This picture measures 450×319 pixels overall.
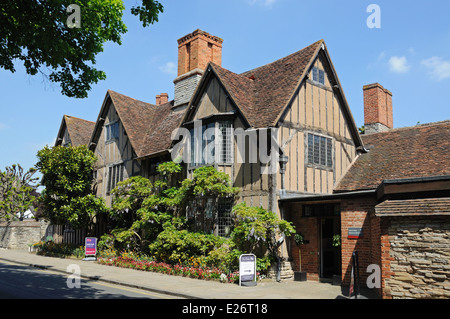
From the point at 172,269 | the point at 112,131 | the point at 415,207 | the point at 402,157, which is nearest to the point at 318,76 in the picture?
the point at 402,157

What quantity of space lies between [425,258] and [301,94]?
→ 31.2ft

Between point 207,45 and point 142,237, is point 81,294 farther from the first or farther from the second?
point 207,45

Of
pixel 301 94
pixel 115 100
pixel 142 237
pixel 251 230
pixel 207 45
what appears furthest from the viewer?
pixel 115 100

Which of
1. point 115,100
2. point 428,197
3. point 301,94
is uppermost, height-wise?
point 115,100

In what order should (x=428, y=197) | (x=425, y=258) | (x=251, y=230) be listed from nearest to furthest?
(x=425, y=258) → (x=428, y=197) → (x=251, y=230)

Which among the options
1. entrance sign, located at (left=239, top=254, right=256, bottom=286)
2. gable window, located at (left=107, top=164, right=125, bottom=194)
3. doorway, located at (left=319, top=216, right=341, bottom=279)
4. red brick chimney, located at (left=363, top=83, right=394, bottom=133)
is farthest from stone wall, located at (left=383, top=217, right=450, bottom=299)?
gable window, located at (left=107, top=164, right=125, bottom=194)

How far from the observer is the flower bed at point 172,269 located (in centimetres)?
1457

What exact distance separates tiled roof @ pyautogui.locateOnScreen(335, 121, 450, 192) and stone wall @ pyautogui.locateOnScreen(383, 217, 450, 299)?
17.8 ft

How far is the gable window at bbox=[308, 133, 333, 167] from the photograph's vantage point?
17.3 meters

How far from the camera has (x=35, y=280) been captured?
44.1 feet

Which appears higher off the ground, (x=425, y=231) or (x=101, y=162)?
(x=101, y=162)

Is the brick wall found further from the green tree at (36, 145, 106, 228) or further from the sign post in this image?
the green tree at (36, 145, 106, 228)

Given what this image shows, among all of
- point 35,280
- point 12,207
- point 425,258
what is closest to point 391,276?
point 425,258

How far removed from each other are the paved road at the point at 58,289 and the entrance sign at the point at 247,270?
301 centimetres
